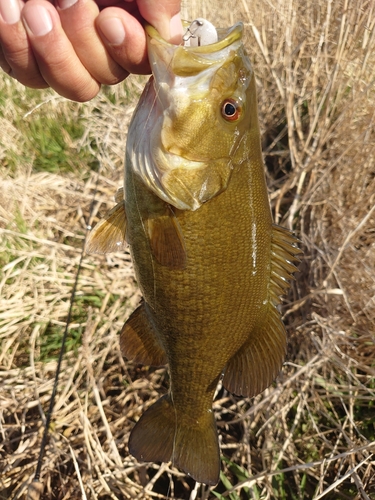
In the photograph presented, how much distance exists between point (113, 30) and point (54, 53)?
A: 0.65 feet

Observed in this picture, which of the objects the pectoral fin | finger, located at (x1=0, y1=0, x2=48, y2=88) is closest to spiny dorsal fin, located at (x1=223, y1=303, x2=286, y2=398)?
the pectoral fin

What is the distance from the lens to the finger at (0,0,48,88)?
1304 millimetres

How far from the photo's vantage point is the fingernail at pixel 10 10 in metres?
1.30

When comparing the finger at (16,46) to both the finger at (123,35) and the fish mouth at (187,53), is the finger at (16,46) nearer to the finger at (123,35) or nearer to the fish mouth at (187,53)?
the finger at (123,35)

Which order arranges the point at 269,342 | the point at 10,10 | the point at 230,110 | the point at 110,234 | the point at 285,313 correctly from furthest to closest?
the point at 285,313 → the point at 269,342 → the point at 110,234 → the point at 230,110 → the point at 10,10

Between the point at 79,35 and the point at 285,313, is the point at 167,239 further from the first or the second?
the point at 285,313

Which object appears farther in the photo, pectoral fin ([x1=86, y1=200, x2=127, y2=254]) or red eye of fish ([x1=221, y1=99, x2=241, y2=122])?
pectoral fin ([x1=86, y1=200, x2=127, y2=254])

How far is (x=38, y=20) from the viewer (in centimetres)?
Result: 130

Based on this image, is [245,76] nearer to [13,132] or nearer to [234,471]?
[234,471]

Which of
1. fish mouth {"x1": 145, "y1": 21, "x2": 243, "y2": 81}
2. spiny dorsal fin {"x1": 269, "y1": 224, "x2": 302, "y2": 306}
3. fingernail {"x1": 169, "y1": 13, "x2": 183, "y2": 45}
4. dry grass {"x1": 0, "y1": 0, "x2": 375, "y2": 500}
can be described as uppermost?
fingernail {"x1": 169, "y1": 13, "x2": 183, "y2": 45}

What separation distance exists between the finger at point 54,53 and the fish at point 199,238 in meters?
0.22

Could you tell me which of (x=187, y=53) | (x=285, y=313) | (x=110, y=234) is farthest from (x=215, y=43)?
(x=285, y=313)

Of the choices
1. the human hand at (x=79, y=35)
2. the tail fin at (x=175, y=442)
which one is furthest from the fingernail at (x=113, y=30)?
the tail fin at (x=175, y=442)

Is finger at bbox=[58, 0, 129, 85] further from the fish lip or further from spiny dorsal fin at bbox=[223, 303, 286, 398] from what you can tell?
spiny dorsal fin at bbox=[223, 303, 286, 398]
